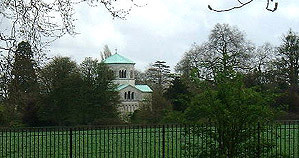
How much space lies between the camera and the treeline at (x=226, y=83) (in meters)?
11.7

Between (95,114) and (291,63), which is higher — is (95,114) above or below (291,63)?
below

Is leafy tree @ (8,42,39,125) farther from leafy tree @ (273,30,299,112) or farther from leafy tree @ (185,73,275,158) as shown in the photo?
leafy tree @ (273,30,299,112)

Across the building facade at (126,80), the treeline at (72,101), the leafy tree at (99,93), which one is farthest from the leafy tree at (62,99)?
the building facade at (126,80)

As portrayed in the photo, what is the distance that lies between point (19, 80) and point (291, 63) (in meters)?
40.1

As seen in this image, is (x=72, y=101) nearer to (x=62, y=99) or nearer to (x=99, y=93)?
(x=62, y=99)

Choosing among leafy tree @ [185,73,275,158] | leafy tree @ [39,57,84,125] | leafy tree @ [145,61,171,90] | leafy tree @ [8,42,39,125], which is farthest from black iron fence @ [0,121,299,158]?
leafy tree @ [145,61,171,90]

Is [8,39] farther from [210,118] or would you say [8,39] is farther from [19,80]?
[210,118]

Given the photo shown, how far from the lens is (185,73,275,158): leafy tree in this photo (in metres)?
11.6

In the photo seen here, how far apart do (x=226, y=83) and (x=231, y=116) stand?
0.72 meters

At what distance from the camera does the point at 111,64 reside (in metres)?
82.6

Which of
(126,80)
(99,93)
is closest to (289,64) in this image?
(99,93)

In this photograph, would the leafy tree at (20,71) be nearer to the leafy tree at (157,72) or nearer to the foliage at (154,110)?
the foliage at (154,110)

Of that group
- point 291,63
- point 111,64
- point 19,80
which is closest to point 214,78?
point 19,80

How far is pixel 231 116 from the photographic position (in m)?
11.6
